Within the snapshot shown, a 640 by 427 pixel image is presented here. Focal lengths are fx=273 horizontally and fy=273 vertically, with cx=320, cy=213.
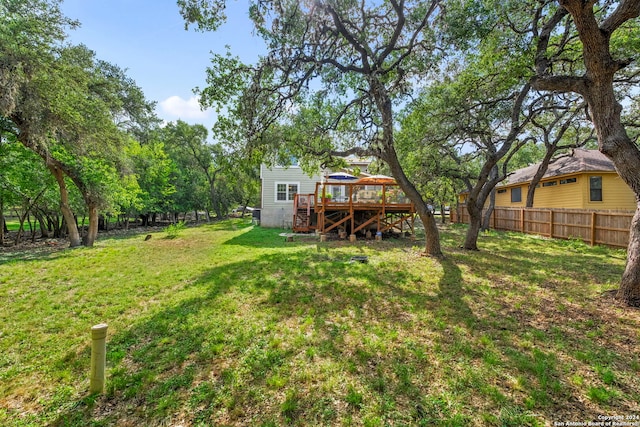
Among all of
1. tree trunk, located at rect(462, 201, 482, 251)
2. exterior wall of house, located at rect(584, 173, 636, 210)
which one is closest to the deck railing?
tree trunk, located at rect(462, 201, 482, 251)

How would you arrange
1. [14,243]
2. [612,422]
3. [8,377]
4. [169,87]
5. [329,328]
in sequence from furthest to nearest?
[14,243] → [169,87] → [329,328] → [8,377] → [612,422]

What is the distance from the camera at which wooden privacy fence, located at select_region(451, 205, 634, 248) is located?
9.41 m

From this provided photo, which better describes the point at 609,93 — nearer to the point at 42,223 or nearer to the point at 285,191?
the point at 285,191

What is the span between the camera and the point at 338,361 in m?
2.99

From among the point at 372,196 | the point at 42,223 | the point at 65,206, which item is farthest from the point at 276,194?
the point at 42,223

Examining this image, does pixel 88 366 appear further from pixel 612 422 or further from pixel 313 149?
pixel 313 149

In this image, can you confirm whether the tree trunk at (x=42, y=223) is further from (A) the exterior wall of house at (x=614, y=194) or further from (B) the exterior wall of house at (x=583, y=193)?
(A) the exterior wall of house at (x=614, y=194)

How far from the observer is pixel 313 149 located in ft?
28.5

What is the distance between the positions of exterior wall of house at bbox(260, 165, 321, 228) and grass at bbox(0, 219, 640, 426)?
1131 cm

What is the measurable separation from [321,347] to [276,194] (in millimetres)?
15038

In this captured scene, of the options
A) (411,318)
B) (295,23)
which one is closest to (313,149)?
(295,23)

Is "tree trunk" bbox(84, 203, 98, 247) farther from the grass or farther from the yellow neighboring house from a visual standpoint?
the yellow neighboring house

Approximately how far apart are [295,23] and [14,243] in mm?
16533

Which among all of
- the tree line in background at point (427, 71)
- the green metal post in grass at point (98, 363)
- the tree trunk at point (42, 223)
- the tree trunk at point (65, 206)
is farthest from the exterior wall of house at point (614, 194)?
the tree trunk at point (42, 223)
